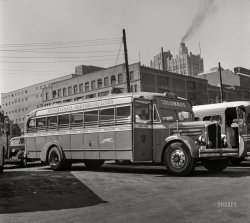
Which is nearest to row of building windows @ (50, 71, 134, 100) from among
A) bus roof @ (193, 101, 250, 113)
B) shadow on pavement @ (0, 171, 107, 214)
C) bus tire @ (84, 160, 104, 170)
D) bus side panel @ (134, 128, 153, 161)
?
bus roof @ (193, 101, 250, 113)

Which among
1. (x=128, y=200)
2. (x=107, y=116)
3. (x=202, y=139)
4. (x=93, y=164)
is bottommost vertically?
(x=128, y=200)

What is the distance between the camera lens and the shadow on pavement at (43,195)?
25.3ft

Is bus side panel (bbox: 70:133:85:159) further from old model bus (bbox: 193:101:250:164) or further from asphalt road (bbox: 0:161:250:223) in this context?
old model bus (bbox: 193:101:250:164)

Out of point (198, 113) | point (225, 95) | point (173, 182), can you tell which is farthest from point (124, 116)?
point (225, 95)

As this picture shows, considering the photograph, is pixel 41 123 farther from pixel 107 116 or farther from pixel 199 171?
pixel 199 171

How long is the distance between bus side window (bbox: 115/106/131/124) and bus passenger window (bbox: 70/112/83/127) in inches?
80.4

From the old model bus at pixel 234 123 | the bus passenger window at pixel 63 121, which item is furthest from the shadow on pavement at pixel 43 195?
the old model bus at pixel 234 123

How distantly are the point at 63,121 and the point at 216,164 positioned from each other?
6.16 m

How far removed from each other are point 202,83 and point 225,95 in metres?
12.7

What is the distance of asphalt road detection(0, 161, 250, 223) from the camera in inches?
258

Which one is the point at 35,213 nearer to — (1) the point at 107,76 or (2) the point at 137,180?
(2) the point at 137,180

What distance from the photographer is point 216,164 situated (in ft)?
45.5

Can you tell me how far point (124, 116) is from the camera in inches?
534

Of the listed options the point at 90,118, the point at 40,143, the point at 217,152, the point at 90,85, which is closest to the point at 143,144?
the point at 217,152
